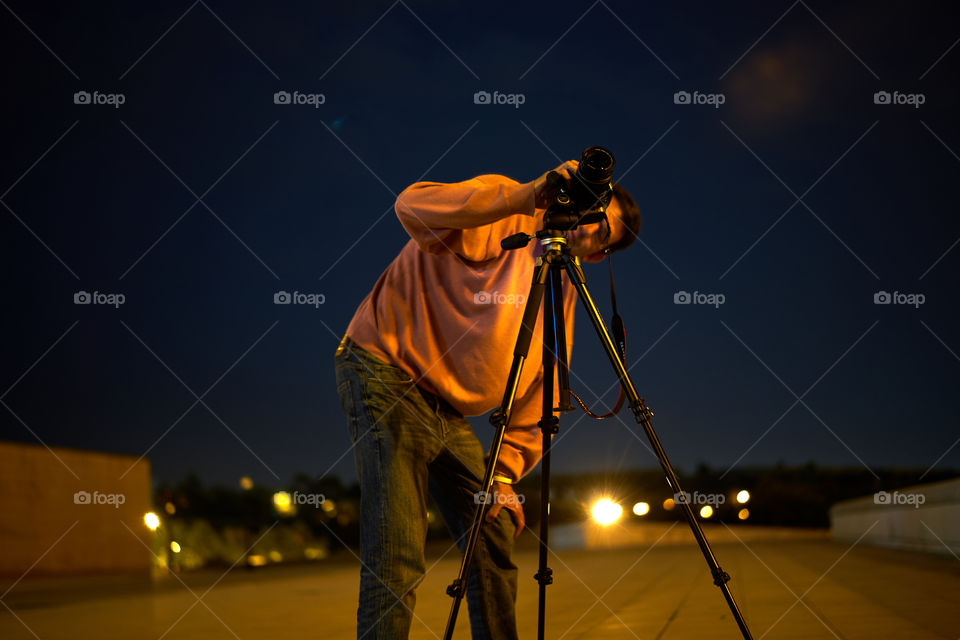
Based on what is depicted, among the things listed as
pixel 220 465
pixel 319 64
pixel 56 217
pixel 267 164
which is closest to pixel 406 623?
pixel 319 64

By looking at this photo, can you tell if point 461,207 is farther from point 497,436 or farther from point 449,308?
point 497,436

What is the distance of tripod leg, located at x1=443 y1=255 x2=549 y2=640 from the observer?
6.23 feet

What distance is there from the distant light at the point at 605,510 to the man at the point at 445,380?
10925 mm

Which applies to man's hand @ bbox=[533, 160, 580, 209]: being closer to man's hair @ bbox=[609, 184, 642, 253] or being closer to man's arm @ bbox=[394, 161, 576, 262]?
man's arm @ bbox=[394, 161, 576, 262]

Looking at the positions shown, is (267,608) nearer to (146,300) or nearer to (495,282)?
(495,282)

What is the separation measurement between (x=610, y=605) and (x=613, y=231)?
3.15 metres

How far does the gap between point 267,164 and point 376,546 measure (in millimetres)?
11189

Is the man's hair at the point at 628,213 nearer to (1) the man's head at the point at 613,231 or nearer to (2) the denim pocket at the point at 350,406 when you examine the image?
(1) the man's head at the point at 613,231

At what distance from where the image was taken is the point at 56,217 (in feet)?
39.9

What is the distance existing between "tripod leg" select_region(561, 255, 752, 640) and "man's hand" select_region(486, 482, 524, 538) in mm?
454

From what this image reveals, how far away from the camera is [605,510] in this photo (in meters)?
13.5

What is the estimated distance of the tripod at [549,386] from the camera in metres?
1.95

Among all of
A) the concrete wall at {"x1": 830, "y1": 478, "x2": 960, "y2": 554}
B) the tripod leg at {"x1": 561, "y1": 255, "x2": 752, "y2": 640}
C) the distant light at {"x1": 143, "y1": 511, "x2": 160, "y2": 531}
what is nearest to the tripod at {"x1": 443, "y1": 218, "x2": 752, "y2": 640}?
the tripod leg at {"x1": 561, "y1": 255, "x2": 752, "y2": 640}

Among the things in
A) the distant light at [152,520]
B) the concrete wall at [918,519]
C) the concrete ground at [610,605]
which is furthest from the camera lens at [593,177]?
the distant light at [152,520]
